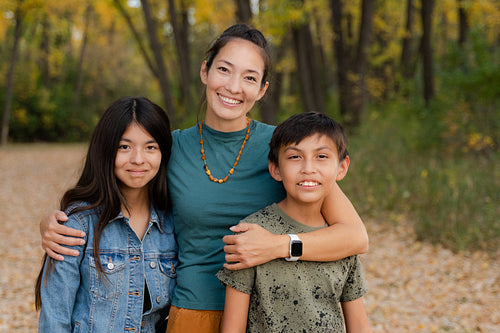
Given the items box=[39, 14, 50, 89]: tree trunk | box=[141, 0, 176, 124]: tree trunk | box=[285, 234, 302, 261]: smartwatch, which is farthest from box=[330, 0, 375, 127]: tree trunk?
box=[39, 14, 50, 89]: tree trunk

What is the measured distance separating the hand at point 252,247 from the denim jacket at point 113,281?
1.45ft

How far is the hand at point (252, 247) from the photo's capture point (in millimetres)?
1663

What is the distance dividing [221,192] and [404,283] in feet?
12.9

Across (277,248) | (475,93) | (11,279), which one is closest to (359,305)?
(277,248)

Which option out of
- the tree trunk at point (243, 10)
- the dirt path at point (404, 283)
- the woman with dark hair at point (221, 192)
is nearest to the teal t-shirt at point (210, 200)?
the woman with dark hair at point (221, 192)

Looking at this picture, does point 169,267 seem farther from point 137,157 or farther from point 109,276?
point 137,157

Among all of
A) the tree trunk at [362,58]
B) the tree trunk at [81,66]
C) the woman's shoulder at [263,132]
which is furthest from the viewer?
the tree trunk at [81,66]

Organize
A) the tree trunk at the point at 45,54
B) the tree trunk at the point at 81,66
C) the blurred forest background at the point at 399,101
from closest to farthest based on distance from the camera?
the blurred forest background at the point at 399,101 → the tree trunk at the point at 45,54 → the tree trunk at the point at 81,66

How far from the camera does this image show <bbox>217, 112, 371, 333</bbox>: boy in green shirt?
68.5 inches

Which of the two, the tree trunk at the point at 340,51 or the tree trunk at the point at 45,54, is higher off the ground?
the tree trunk at the point at 45,54

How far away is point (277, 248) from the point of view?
1.69 m

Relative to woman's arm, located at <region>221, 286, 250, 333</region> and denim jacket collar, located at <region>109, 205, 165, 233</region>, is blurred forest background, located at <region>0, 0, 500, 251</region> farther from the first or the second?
woman's arm, located at <region>221, 286, 250, 333</region>

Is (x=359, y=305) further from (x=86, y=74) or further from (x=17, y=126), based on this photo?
(x=86, y=74)

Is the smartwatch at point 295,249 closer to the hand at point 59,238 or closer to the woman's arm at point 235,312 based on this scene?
the woman's arm at point 235,312
